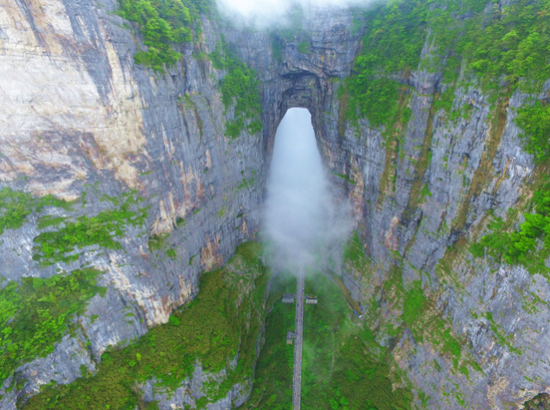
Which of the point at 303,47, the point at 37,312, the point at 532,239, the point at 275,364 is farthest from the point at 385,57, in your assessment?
the point at 37,312

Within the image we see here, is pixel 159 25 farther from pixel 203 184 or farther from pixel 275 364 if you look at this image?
pixel 275 364

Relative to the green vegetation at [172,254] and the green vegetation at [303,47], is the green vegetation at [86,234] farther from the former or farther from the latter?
the green vegetation at [303,47]

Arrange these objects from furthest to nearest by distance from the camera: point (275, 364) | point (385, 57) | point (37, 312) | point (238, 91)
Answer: point (238, 91)
point (385, 57)
point (275, 364)
point (37, 312)

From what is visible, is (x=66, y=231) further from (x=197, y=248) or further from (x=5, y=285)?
(x=197, y=248)

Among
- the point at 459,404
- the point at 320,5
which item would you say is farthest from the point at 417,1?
the point at 459,404

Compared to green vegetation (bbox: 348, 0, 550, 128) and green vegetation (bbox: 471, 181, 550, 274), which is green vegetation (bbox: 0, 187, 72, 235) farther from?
green vegetation (bbox: 471, 181, 550, 274)
